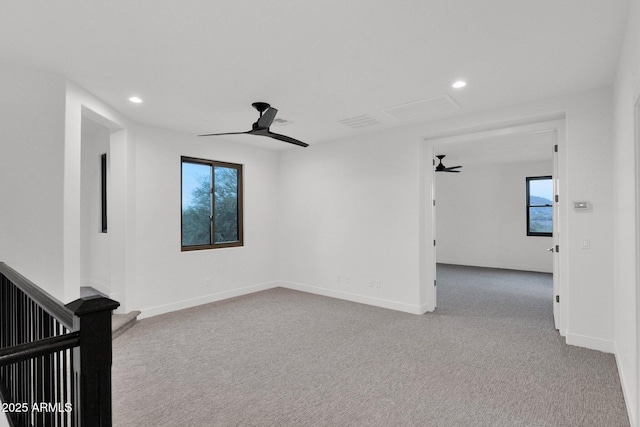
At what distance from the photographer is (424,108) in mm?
4102

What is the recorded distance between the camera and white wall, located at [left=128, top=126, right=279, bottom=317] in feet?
15.5

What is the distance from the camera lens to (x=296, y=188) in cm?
636

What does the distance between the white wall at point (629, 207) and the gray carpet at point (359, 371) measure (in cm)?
30

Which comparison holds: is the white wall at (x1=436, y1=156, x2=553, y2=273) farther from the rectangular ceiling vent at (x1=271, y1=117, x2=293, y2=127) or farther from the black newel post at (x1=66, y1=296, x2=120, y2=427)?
the black newel post at (x1=66, y1=296, x2=120, y2=427)

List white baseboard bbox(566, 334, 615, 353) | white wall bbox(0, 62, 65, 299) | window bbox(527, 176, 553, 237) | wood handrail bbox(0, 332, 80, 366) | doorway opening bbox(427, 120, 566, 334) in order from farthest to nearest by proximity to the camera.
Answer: window bbox(527, 176, 553, 237) → doorway opening bbox(427, 120, 566, 334) → white baseboard bbox(566, 334, 615, 353) → white wall bbox(0, 62, 65, 299) → wood handrail bbox(0, 332, 80, 366)

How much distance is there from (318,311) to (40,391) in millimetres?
3709

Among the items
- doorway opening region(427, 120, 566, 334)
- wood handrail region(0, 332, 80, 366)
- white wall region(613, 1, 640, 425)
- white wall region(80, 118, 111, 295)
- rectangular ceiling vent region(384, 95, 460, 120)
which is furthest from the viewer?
doorway opening region(427, 120, 566, 334)

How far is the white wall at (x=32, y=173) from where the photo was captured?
2861 millimetres

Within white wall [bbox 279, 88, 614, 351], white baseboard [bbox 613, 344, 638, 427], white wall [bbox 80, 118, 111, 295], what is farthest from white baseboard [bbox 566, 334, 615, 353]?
white wall [bbox 80, 118, 111, 295]

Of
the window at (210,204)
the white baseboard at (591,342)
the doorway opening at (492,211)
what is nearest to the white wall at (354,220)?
the window at (210,204)

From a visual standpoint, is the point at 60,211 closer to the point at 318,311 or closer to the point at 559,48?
the point at 318,311

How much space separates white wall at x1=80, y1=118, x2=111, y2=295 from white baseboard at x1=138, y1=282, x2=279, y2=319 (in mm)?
1129

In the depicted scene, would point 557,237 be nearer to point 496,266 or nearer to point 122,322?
point 496,266

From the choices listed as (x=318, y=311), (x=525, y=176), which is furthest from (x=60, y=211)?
(x=525, y=176)
